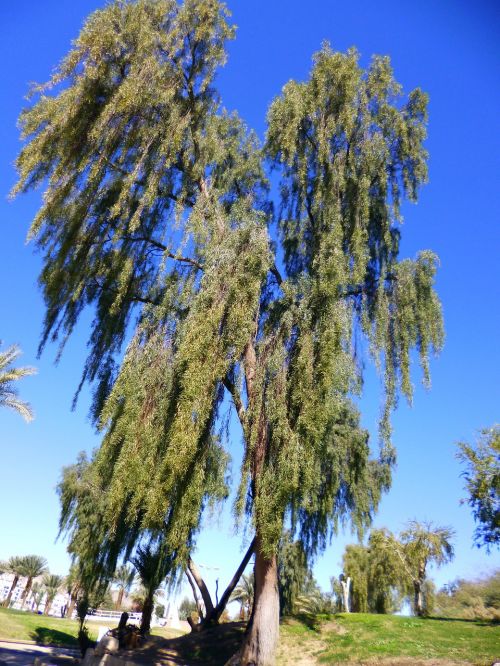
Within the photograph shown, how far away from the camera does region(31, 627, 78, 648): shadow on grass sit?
2398 centimetres

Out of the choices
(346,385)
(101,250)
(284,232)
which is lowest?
(346,385)

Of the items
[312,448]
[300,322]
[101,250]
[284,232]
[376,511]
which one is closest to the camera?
[312,448]

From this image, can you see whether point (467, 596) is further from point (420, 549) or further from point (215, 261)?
point (215, 261)

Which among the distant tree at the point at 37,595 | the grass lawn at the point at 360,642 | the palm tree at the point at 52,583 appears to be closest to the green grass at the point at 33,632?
the grass lawn at the point at 360,642

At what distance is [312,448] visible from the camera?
8875 mm

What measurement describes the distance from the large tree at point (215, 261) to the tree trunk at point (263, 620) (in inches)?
1.5

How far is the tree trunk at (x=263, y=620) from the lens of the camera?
8.91 metres

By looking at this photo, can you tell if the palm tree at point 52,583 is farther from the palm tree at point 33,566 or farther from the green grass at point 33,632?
the green grass at point 33,632

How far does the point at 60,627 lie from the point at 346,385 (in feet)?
97.6

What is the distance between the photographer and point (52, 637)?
2506cm

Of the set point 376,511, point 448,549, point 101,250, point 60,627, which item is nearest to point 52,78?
A: point 101,250

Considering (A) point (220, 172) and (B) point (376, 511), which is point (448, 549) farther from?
(A) point (220, 172)

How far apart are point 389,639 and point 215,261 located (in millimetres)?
10522

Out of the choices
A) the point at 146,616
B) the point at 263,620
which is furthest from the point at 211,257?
the point at 146,616
